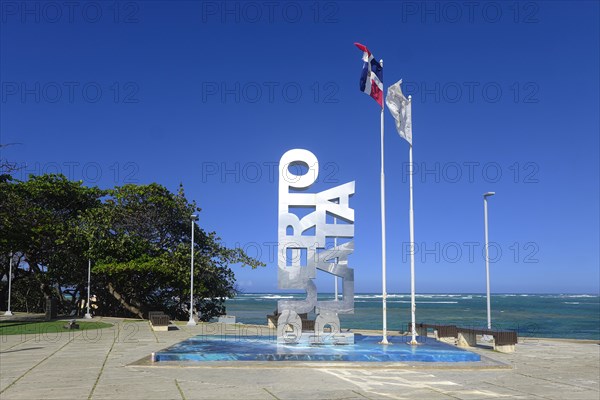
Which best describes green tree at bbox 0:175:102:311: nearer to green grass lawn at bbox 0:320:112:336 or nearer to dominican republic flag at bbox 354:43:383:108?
green grass lawn at bbox 0:320:112:336

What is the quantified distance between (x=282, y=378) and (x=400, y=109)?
1178cm

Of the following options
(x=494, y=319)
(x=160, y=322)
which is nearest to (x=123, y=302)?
(x=160, y=322)

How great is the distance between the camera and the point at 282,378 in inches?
555

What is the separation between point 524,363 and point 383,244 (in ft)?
19.7

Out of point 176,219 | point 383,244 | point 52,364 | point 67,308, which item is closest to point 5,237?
point 176,219

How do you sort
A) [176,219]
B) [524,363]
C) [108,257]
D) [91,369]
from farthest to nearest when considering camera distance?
[176,219] < [108,257] < [524,363] < [91,369]

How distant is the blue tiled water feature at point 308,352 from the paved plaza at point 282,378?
26.0 inches

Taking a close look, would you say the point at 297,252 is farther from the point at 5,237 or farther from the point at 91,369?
the point at 5,237

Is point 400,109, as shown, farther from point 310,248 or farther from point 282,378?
point 282,378

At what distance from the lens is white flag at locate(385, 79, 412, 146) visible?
858 inches

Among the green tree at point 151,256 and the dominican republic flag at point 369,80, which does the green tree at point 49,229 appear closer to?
the green tree at point 151,256

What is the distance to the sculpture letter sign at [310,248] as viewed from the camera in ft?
67.9

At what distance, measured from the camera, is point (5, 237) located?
3450cm

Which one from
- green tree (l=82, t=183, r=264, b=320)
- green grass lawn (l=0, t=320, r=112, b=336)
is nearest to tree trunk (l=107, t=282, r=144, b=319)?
green tree (l=82, t=183, r=264, b=320)
